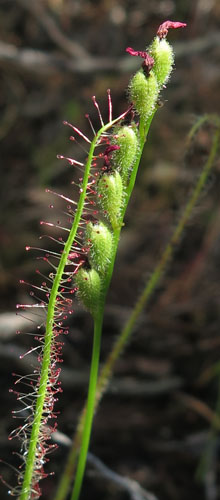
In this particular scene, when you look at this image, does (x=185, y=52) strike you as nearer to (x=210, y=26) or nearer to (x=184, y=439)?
(x=210, y=26)

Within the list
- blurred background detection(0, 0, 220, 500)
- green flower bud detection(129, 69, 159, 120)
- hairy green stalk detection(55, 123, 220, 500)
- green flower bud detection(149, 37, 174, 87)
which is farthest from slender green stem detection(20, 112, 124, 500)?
blurred background detection(0, 0, 220, 500)

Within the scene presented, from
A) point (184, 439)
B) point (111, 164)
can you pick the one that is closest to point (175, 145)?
point (184, 439)

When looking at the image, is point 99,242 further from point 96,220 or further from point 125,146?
point 125,146

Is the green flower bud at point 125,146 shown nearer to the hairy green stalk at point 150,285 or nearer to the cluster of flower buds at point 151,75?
the cluster of flower buds at point 151,75

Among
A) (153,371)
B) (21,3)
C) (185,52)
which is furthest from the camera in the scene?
(21,3)

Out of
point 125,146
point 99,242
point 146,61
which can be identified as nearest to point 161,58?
point 146,61

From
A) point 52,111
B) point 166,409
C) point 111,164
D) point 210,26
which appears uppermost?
point 210,26
